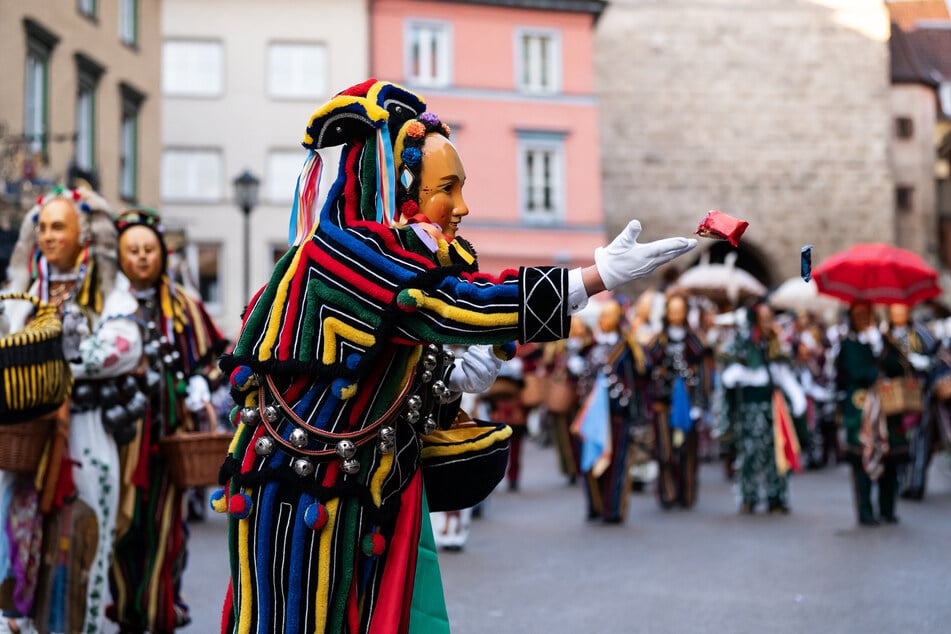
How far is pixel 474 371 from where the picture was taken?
157 inches

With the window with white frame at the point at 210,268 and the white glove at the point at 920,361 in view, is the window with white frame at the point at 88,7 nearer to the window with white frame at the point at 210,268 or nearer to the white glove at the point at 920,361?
the window with white frame at the point at 210,268

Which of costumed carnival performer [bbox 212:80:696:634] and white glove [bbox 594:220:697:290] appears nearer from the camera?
white glove [bbox 594:220:697:290]

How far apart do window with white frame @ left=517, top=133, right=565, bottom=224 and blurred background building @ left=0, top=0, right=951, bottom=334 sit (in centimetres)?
4

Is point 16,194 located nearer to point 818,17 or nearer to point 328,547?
point 328,547

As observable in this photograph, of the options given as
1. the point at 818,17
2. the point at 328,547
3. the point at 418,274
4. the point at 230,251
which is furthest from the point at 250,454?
the point at 818,17

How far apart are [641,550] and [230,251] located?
23.5 m

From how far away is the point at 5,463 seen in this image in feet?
18.6

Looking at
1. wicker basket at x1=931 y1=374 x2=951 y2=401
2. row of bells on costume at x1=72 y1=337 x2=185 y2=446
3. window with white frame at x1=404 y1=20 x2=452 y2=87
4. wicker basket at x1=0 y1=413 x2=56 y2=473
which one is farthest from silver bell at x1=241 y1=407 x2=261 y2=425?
window with white frame at x1=404 y1=20 x2=452 y2=87

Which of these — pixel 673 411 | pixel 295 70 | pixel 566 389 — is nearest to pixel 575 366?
pixel 566 389

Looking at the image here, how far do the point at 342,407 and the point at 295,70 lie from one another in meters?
30.4

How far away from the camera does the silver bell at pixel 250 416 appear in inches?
143

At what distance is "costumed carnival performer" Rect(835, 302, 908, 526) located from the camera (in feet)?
38.0

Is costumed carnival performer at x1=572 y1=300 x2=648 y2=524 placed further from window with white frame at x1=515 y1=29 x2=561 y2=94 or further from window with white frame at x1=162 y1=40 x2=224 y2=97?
window with white frame at x1=515 y1=29 x2=561 y2=94

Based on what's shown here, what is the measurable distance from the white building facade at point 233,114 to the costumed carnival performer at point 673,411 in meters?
19.8
